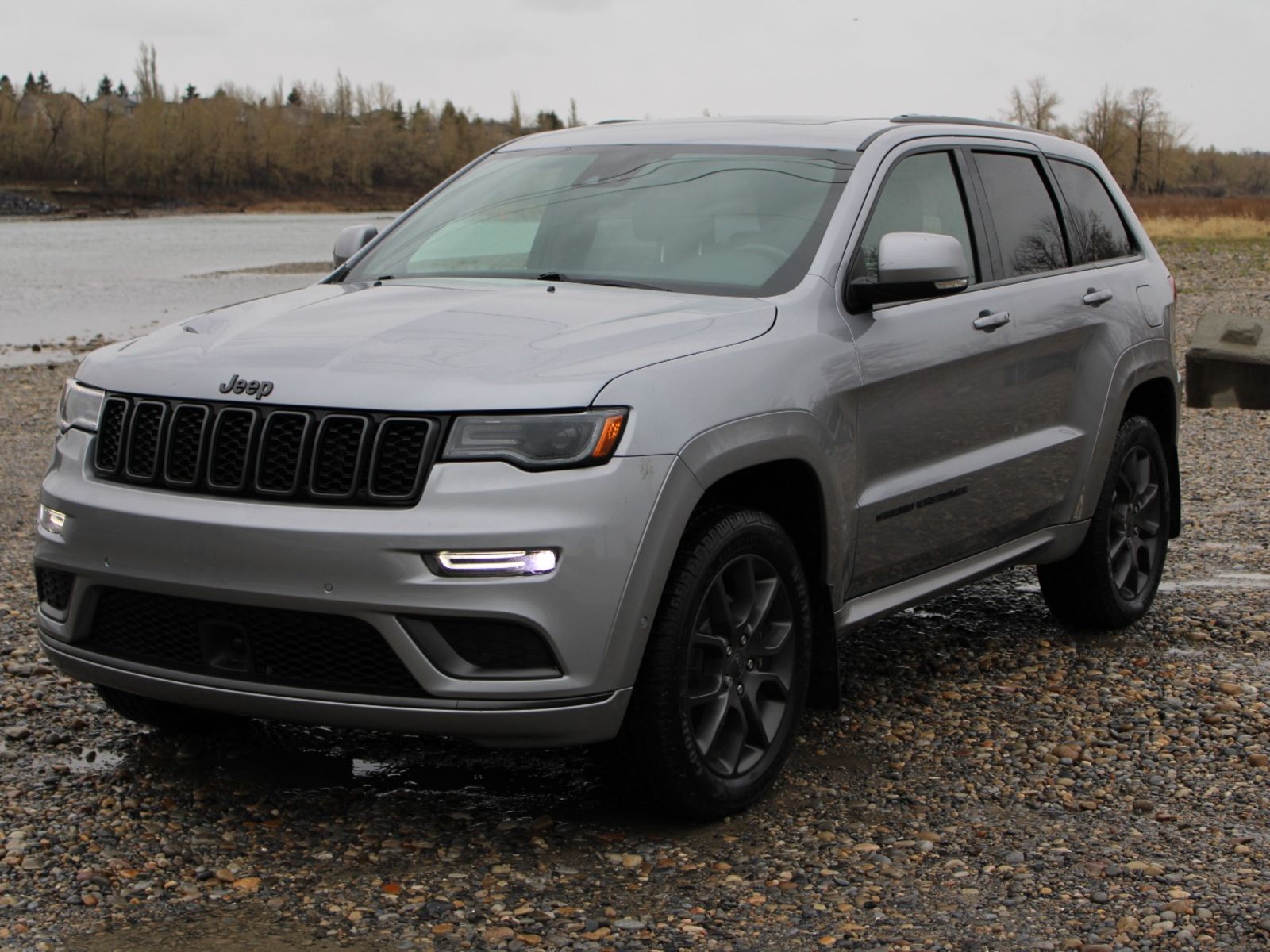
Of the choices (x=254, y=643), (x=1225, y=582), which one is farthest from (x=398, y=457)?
(x=1225, y=582)

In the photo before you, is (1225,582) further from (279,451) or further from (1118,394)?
(279,451)

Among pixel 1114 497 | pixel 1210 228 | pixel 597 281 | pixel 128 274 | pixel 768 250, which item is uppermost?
pixel 1210 228

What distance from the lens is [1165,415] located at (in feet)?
20.8

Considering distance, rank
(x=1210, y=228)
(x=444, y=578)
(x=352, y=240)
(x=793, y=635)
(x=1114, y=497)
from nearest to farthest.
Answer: (x=444, y=578)
(x=793, y=635)
(x=352, y=240)
(x=1114, y=497)
(x=1210, y=228)

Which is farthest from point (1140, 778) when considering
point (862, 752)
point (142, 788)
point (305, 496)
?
point (142, 788)

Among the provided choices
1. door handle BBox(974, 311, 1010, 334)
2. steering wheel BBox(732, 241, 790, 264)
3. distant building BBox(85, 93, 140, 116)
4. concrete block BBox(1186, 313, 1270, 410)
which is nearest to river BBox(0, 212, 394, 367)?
concrete block BBox(1186, 313, 1270, 410)

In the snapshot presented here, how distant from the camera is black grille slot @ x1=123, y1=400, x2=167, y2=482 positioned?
382 centimetres

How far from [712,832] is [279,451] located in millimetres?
1464

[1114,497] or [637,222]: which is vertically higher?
[637,222]

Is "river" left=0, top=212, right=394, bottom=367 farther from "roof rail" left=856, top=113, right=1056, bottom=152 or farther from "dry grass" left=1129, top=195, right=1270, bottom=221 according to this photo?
"dry grass" left=1129, top=195, right=1270, bottom=221

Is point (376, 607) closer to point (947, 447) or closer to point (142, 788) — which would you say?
point (142, 788)

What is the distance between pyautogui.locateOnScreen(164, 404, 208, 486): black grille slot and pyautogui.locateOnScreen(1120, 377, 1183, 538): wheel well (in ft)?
12.2

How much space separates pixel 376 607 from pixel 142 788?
4.13ft

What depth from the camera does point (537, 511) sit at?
3469 mm
